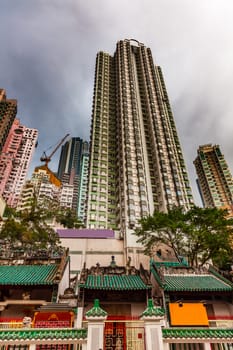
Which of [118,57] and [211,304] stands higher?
[118,57]

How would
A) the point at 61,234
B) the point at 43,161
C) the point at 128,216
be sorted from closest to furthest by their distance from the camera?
the point at 61,234
the point at 128,216
the point at 43,161

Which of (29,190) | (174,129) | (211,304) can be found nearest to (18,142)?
(29,190)

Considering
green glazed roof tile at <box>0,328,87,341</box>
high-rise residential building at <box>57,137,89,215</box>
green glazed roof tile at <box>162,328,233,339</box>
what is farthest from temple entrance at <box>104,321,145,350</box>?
high-rise residential building at <box>57,137,89,215</box>

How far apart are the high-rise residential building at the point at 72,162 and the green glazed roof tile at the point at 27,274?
12578 cm

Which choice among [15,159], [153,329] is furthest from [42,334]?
[15,159]

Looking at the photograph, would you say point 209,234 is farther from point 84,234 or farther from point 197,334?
point 84,234

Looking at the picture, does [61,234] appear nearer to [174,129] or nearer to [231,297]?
[231,297]

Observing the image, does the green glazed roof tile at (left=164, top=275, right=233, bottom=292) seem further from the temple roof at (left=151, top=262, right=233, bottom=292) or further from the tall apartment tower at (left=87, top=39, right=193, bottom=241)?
the tall apartment tower at (left=87, top=39, right=193, bottom=241)

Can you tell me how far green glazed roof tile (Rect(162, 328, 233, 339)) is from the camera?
283 inches

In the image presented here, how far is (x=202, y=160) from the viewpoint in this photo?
117875mm

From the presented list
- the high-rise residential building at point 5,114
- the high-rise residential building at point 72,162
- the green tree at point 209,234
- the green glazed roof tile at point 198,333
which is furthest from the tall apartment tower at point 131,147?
the high-rise residential building at point 72,162

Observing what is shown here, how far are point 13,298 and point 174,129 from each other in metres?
76.0

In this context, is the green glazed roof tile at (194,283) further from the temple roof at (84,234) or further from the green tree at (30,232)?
the temple roof at (84,234)

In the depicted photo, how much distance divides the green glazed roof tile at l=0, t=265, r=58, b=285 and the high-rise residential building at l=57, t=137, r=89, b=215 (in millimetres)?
125784
